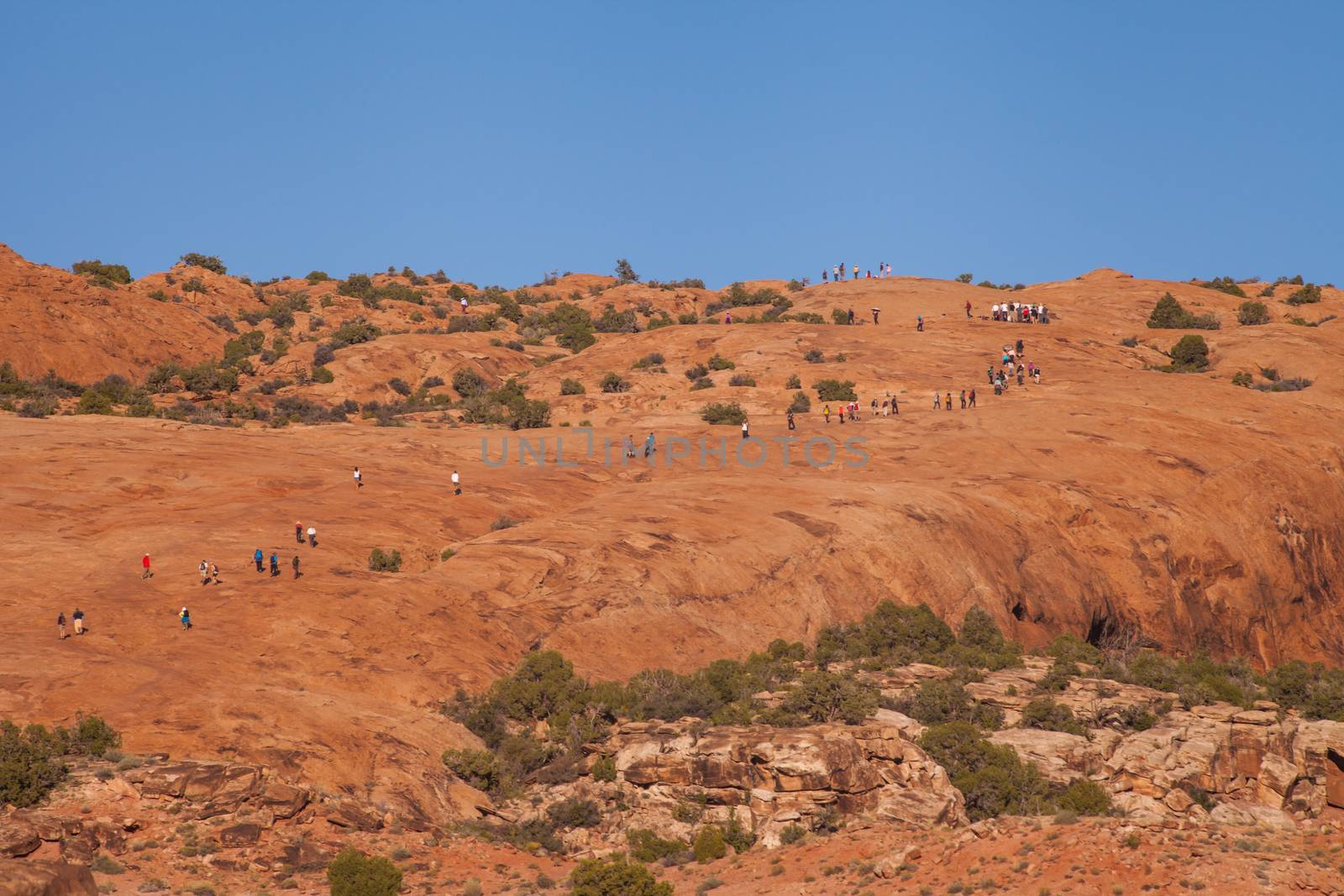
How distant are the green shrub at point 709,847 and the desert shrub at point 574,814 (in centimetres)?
287

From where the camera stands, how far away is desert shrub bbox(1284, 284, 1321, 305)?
101750mm

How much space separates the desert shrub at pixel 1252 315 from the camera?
94.2 m

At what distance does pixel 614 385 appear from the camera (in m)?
78.6

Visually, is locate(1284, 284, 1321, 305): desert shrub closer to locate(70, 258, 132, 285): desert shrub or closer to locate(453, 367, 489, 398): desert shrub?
locate(453, 367, 489, 398): desert shrub

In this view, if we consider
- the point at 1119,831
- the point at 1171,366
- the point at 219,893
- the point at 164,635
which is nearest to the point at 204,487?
the point at 164,635

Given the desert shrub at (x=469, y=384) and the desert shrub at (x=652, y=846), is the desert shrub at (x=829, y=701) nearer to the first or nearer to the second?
the desert shrub at (x=652, y=846)

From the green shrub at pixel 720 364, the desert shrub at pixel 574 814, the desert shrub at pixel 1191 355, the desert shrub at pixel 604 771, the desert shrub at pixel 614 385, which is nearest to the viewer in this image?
the desert shrub at pixel 574 814

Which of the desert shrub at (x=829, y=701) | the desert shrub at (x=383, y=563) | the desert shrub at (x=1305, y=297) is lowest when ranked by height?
the desert shrub at (x=829, y=701)

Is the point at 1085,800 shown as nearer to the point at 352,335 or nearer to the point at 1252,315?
the point at 352,335

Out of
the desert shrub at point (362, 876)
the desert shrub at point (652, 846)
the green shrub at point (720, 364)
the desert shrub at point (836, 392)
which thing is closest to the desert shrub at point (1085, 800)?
Result: the desert shrub at point (652, 846)

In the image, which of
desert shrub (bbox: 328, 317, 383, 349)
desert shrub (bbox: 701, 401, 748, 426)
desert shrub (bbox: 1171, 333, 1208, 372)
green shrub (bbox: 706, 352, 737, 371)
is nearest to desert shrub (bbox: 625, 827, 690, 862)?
desert shrub (bbox: 701, 401, 748, 426)

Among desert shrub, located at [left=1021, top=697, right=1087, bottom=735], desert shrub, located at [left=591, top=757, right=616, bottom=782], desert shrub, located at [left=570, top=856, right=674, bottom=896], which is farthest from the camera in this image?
desert shrub, located at [left=1021, top=697, right=1087, bottom=735]

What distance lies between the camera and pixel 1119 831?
24.9m

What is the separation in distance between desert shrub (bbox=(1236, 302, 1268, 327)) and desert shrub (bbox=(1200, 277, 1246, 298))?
416 inches
